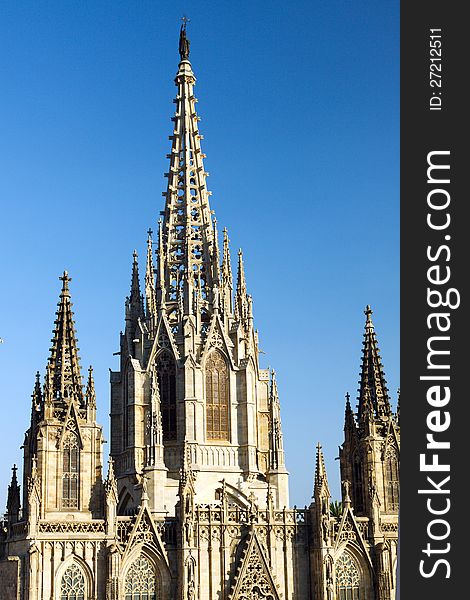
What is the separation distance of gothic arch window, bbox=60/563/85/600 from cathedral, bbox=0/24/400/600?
0.07 metres

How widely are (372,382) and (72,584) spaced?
68.3 feet

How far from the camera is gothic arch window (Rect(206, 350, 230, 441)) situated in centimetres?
6222

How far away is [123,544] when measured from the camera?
52.0 meters

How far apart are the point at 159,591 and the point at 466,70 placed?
3708cm

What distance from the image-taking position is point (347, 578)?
2215 inches

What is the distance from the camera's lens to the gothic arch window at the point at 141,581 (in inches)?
2048

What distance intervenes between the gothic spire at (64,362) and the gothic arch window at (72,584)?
27.7 feet

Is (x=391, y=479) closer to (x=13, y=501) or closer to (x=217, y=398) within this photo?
(x=217, y=398)

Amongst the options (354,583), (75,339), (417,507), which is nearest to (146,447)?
(75,339)

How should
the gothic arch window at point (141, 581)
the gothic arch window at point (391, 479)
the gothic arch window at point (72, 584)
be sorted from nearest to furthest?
the gothic arch window at point (72, 584)
the gothic arch window at point (141, 581)
the gothic arch window at point (391, 479)

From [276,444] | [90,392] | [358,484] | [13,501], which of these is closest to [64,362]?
[90,392]

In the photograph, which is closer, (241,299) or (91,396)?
(91,396)

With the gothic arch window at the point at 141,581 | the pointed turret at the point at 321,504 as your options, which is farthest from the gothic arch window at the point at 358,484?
the gothic arch window at the point at 141,581

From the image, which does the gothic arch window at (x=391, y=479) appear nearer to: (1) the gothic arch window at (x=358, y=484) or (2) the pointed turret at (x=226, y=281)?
(1) the gothic arch window at (x=358, y=484)
